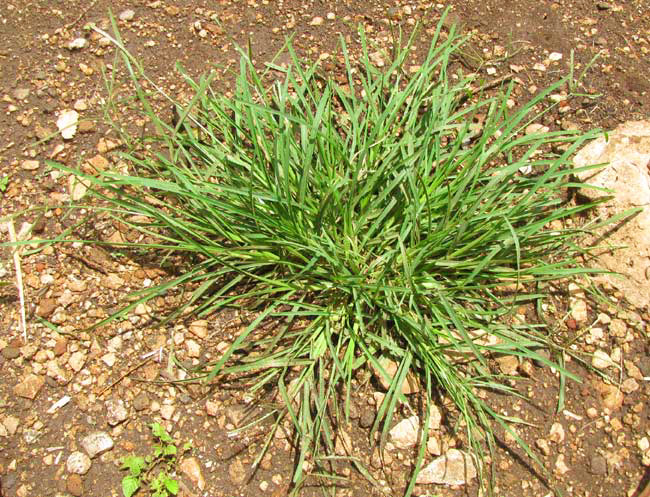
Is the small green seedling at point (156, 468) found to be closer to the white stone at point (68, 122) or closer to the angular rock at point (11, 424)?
the angular rock at point (11, 424)

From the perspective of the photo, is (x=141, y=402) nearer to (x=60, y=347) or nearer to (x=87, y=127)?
(x=60, y=347)

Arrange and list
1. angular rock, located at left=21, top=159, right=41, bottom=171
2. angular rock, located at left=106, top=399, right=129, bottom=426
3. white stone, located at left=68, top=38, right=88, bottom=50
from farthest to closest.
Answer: white stone, located at left=68, top=38, right=88, bottom=50
angular rock, located at left=21, top=159, right=41, bottom=171
angular rock, located at left=106, top=399, right=129, bottom=426

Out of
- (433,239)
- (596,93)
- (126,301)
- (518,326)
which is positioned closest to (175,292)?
(126,301)

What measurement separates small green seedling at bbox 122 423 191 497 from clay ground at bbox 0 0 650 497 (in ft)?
0.12

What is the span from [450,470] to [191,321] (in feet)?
3.16

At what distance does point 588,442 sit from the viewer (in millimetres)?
1826

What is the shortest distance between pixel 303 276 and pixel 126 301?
24.8 inches

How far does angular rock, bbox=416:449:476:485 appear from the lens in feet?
5.80

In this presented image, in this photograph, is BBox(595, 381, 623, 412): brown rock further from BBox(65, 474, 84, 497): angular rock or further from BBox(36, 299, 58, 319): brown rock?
BBox(36, 299, 58, 319): brown rock

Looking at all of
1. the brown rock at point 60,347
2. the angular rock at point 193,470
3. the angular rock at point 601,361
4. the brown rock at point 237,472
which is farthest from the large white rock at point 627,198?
the brown rock at point 60,347

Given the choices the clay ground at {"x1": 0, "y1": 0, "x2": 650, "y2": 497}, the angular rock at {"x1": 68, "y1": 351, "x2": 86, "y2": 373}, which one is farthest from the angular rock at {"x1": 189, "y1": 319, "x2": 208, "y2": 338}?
the angular rock at {"x1": 68, "y1": 351, "x2": 86, "y2": 373}

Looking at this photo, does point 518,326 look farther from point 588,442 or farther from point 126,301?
point 126,301

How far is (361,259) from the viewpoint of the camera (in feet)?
6.18

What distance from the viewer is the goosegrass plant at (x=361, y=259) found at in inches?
70.3
